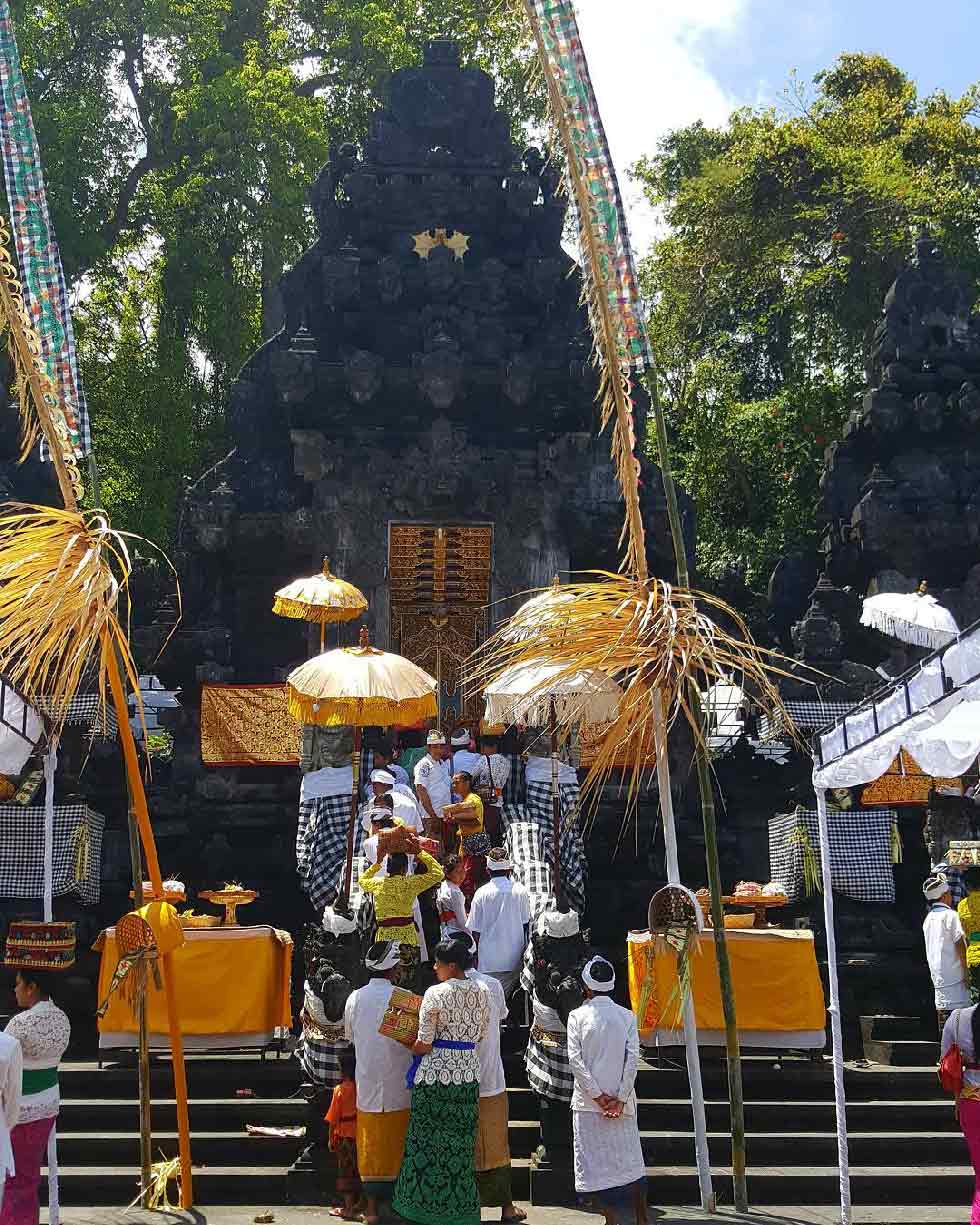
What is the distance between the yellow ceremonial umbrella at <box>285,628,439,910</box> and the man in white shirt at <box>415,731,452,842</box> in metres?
0.96

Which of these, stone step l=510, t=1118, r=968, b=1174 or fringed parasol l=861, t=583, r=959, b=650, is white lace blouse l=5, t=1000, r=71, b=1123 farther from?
fringed parasol l=861, t=583, r=959, b=650

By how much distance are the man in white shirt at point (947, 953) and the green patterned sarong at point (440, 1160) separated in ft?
15.6

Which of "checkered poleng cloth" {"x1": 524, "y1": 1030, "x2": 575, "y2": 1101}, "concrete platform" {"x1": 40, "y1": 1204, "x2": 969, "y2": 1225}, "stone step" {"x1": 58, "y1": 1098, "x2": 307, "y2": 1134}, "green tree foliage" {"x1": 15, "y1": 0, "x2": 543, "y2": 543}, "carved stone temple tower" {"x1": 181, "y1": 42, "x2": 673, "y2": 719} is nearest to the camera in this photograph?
"concrete platform" {"x1": 40, "y1": 1204, "x2": 969, "y2": 1225}

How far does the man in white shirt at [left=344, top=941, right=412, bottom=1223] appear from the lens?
838 centimetres

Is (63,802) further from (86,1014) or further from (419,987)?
(419,987)

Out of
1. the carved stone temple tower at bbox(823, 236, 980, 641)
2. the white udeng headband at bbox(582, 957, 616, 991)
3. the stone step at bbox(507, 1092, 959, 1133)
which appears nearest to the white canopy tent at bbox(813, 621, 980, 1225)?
the stone step at bbox(507, 1092, 959, 1133)

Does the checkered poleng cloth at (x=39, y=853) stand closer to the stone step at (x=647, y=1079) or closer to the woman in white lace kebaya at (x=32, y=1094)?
the stone step at (x=647, y=1079)

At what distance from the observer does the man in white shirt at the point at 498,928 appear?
11016mm

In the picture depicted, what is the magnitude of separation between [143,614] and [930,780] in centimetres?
1041

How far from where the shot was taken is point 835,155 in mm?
28328

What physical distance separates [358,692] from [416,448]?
7358 millimetres

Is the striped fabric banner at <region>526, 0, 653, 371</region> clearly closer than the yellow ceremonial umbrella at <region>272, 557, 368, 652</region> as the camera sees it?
Yes

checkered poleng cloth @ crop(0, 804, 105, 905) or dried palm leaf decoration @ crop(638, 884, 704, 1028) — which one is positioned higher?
checkered poleng cloth @ crop(0, 804, 105, 905)

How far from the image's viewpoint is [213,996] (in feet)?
35.9
